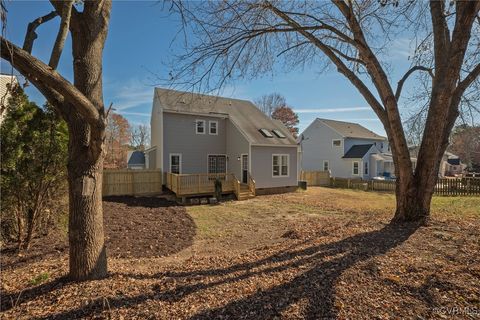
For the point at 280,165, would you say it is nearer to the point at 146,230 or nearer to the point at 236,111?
the point at 236,111

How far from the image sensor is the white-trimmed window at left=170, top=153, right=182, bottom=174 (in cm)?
1714

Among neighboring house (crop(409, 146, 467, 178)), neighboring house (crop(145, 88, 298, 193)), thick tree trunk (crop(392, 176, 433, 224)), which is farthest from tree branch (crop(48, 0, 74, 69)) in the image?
neighboring house (crop(409, 146, 467, 178))

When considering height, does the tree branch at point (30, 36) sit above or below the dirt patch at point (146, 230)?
above

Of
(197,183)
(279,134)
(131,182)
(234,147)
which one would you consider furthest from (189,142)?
(279,134)

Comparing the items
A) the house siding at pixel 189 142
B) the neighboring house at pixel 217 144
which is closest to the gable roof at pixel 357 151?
the neighboring house at pixel 217 144

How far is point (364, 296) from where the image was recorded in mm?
2795

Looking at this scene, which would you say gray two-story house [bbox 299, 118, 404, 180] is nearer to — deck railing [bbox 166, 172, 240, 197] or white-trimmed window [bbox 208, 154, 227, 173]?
white-trimmed window [bbox 208, 154, 227, 173]

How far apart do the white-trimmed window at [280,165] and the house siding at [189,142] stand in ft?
10.9

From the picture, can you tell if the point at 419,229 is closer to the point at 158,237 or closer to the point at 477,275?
the point at 477,275

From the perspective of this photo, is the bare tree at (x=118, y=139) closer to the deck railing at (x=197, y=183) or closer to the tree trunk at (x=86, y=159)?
the deck railing at (x=197, y=183)

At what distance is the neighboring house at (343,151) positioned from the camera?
92.1 feet

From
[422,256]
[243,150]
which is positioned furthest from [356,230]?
[243,150]

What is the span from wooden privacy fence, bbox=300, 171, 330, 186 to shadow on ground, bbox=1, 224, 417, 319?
2009 centimetres

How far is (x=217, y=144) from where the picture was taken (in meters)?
18.7
